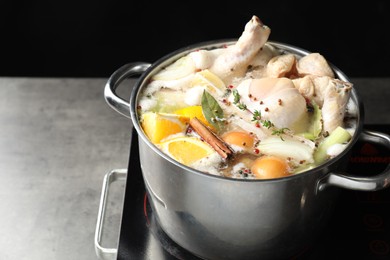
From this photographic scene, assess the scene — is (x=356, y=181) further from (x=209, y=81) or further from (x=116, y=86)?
(x=116, y=86)

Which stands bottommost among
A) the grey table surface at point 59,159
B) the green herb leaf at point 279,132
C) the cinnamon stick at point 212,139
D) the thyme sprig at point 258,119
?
the grey table surface at point 59,159

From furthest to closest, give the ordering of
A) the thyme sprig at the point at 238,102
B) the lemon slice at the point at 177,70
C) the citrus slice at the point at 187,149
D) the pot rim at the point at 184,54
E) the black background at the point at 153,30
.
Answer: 1. the black background at the point at 153,30
2. the lemon slice at the point at 177,70
3. the thyme sprig at the point at 238,102
4. the citrus slice at the point at 187,149
5. the pot rim at the point at 184,54

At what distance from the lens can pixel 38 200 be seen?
1.69 m

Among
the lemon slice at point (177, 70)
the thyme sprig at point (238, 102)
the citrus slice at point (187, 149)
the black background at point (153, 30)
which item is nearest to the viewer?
the citrus slice at point (187, 149)

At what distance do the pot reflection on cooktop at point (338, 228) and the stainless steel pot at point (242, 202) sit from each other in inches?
2.3

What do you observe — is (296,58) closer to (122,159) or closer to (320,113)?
(320,113)

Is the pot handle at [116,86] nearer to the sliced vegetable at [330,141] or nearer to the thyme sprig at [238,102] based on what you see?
the thyme sprig at [238,102]

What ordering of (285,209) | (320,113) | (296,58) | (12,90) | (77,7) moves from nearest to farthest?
(285,209), (320,113), (296,58), (12,90), (77,7)

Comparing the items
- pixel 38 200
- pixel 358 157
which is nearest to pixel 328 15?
pixel 358 157

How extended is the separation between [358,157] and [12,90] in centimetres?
116

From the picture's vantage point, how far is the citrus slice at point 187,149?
1.29m

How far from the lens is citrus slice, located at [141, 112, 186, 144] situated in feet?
4.34

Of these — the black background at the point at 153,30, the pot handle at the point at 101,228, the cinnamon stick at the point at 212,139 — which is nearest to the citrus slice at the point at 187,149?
the cinnamon stick at the point at 212,139

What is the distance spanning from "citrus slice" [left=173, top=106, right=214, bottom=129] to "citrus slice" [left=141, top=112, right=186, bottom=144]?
0.02 meters
